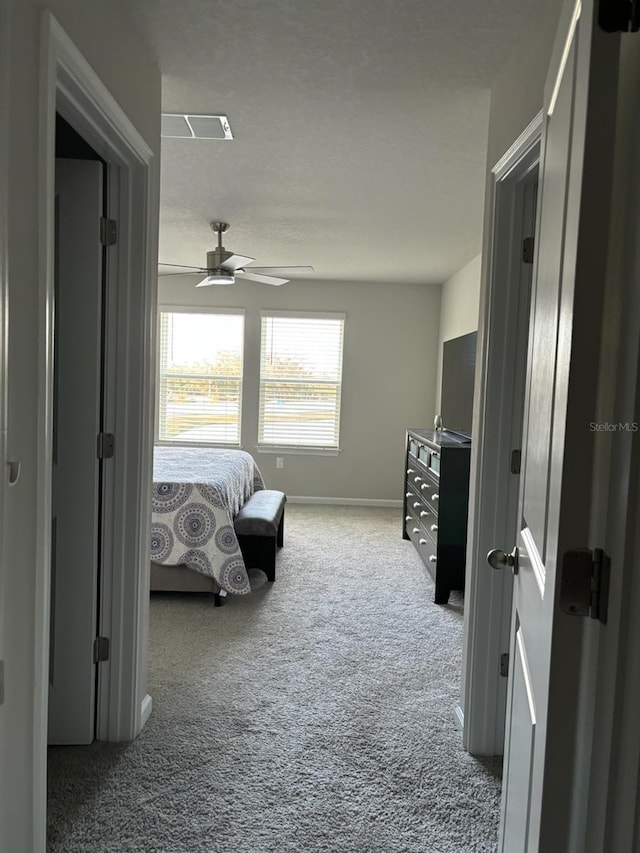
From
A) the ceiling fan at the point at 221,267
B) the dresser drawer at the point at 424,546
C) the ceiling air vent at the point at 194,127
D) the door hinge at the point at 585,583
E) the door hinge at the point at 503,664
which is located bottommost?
the dresser drawer at the point at 424,546

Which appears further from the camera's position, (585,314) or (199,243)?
(199,243)

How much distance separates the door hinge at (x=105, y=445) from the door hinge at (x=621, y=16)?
6.04 ft

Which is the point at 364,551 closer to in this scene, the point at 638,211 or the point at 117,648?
the point at 117,648

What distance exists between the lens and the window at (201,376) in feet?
22.2

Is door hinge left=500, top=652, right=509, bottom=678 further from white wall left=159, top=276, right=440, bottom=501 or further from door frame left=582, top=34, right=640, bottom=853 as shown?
white wall left=159, top=276, right=440, bottom=501

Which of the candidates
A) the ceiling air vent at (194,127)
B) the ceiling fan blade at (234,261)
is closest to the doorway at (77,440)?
the ceiling air vent at (194,127)

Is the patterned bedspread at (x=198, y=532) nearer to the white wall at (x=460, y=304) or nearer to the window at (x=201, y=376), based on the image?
the white wall at (x=460, y=304)

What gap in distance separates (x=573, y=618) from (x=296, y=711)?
1.89 metres

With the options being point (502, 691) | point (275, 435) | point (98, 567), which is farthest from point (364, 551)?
point (98, 567)

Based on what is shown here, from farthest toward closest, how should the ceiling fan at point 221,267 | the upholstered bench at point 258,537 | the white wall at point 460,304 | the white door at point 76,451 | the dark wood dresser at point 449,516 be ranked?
the white wall at point 460,304 → the ceiling fan at point 221,267 → the upholstered bench at point 258,537 → the dark wood dresser at point 449,516 → the white door at point 76,451

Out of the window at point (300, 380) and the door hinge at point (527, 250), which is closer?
the door hinge at point (527, 250)

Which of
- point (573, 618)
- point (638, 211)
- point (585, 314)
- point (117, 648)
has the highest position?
point (638, 211)

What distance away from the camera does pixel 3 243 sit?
118 cm

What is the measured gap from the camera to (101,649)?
2.19 m
